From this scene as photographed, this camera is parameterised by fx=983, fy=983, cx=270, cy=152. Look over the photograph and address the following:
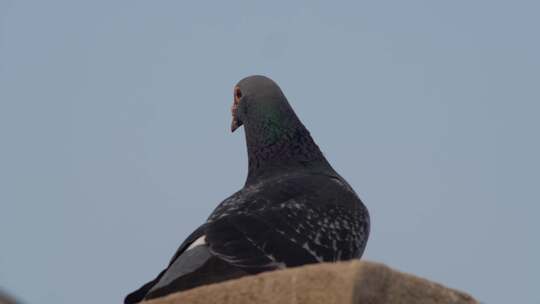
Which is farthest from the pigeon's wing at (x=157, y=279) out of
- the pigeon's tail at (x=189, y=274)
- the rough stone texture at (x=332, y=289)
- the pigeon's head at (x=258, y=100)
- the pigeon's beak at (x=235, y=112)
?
the pigeon's beak at (x=235, y=112)

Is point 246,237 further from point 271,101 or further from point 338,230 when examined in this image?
point 271,101

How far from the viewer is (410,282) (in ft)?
14.5

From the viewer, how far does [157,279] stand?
6973mm

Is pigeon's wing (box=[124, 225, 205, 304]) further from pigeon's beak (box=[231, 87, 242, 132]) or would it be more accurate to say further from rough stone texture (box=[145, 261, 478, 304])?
pigeon's beak (box=[231, 87, 242, 132])

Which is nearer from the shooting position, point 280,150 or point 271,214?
point 271,214

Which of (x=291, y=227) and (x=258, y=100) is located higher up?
(x=258, y=100)

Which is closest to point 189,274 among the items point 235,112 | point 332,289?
point 332,289

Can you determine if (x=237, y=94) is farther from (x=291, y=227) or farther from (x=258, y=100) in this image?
(x=291, y=227)

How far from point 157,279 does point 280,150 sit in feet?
11.4

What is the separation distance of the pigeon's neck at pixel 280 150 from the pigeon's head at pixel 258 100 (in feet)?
0.36

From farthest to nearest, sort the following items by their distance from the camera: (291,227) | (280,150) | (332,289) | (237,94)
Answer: (237,94) < (280,150) < (291,227) < (332,289)

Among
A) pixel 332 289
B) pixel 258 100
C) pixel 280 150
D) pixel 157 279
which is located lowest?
pixel 157 279

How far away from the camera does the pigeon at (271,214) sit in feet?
23.6

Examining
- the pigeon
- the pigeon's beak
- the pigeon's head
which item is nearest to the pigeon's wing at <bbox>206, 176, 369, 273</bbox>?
the pigeon
